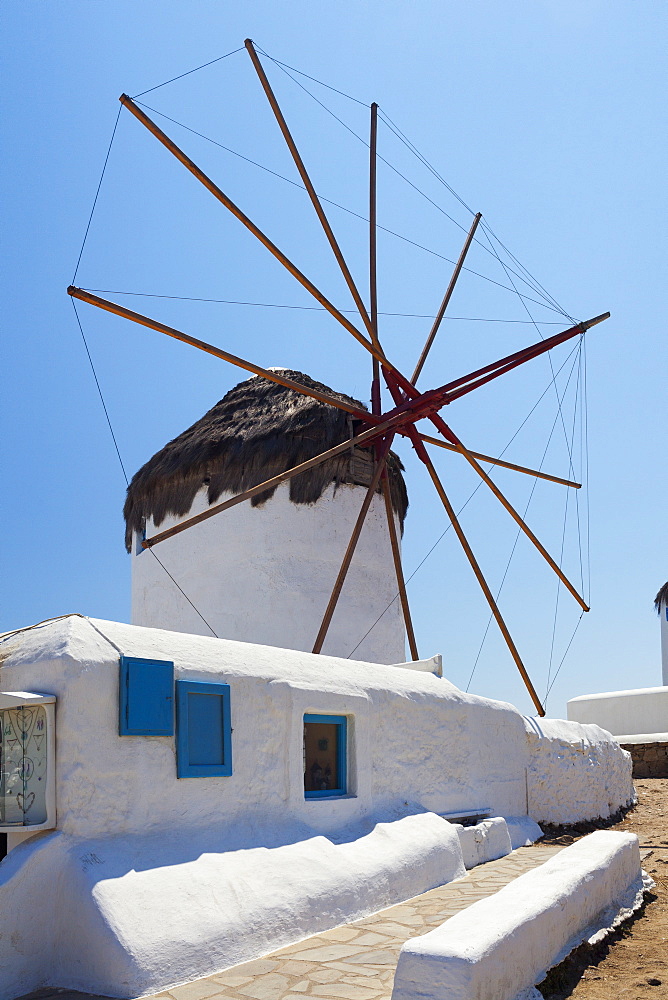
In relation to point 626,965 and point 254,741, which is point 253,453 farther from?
point 626,965

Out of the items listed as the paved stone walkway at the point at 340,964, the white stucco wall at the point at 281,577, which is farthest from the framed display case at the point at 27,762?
the white stucco wall at the point at 281,577

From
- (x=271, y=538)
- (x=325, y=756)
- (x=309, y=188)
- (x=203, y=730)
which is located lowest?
(x=325, y=756)

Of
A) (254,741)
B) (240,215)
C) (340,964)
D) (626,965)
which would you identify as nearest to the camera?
(340,964)

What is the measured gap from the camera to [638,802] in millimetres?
12781

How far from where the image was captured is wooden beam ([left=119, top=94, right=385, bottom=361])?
910cm

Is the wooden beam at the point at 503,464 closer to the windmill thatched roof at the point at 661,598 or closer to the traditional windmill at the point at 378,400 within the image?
the traditional windmill at the point at 378,400

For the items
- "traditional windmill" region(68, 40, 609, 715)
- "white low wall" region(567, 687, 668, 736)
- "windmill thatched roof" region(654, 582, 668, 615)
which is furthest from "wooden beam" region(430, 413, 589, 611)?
"windmill thatched roof" region(654, 582, 668, 615)

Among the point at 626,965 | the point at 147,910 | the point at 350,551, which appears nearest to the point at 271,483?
the point at 350,551

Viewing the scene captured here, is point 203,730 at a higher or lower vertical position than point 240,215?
lower

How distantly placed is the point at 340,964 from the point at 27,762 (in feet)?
7.11

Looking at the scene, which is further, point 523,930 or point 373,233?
point 373,233

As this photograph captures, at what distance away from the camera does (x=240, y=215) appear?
9805 millimetres

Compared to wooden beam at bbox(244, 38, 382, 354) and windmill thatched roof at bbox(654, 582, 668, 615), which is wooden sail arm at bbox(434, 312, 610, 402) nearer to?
wooden beam at bbox(244, 38, 382, 354)

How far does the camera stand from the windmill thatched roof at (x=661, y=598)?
25.1 meters
